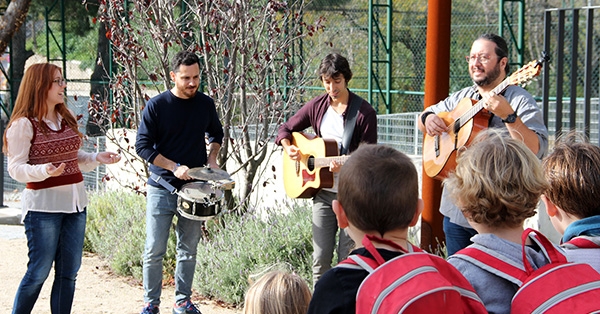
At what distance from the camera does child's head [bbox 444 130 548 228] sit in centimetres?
250

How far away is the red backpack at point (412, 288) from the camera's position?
2.13 metres

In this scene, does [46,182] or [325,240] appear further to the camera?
[325,240]

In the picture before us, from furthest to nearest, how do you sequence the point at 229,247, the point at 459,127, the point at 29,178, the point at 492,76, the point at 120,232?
1. the point at 120,232
2. the point at 229,247
3. the point at 29,178
4. the point at 459,127
5. the point at 492,76

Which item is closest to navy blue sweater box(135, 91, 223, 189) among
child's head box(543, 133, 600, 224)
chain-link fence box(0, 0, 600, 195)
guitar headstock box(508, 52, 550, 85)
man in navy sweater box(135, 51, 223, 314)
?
man in navy sweater box(135, 51, 223, 314)

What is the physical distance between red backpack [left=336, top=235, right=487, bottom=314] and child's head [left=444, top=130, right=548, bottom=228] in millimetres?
341

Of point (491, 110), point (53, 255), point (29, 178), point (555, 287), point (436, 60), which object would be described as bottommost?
point (53, 255)

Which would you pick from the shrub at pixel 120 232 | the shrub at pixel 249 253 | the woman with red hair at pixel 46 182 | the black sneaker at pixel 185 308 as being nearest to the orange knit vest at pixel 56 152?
the woman with red hair at pixel 46 182

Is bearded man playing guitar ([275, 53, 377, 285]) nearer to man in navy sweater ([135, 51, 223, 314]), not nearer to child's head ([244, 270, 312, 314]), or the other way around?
man in navy sweater ([135, 51, 223, 314])

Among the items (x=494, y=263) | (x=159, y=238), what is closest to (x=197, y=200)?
(x=159, y=238)

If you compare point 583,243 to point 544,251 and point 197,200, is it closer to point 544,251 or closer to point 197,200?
point 544,251

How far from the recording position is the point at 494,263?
2432mm

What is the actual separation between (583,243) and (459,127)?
1.97m

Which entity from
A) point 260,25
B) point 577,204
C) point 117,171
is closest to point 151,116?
point 260,25

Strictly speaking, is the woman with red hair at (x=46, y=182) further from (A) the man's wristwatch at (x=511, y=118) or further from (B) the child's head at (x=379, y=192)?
(B) the child's head at (x=379, y=192)
